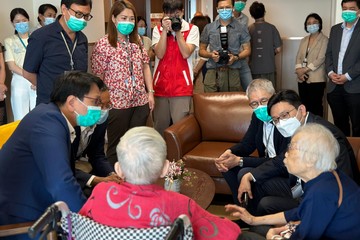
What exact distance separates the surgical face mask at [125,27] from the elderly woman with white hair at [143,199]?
2.03m

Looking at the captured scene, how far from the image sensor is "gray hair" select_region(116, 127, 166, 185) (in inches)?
55.5

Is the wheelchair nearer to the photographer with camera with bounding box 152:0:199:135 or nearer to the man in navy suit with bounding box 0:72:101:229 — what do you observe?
the man in navy suit with bounding box 0:72:101:229

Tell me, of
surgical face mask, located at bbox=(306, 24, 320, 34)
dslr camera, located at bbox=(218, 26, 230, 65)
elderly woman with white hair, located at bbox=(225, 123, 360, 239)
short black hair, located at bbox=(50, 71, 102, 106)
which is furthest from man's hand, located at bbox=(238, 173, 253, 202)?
surgical face mask, located at bbox=(306, 24, 320, 34)

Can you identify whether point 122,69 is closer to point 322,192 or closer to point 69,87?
point 69,87

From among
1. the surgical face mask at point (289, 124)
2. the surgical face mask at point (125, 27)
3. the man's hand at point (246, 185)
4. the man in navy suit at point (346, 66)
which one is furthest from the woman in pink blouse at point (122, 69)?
the man in navy suit at point (346, 66)

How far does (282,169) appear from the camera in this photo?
8.61 ft

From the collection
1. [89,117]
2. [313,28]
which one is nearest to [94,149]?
[89,117]

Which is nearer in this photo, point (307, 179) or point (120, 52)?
point (307, 179)

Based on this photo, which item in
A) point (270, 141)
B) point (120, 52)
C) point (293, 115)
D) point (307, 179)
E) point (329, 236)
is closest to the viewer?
point (329, 236)

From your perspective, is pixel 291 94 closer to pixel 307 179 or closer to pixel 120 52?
pixel 307 179

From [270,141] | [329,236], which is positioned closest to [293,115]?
[270,141]

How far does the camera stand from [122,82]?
3457mm

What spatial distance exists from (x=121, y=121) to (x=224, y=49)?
133 cm

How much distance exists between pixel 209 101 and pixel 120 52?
1.00 meters
